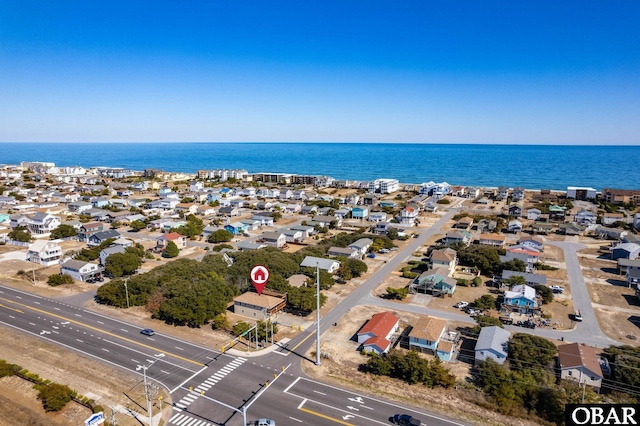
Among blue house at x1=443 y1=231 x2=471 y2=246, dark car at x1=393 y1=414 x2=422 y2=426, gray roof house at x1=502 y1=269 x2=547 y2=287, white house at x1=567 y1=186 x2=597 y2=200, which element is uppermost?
white house at x1=567 y1=186 x2=597 y2=200

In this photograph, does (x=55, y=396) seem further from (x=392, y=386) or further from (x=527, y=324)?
(x=527, y=324)

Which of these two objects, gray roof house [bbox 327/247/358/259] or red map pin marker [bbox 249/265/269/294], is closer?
red map pin marker [bbox 249/265/269/294]

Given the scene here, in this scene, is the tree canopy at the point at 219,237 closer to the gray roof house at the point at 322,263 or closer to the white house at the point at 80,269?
the white house at the point at 80,269

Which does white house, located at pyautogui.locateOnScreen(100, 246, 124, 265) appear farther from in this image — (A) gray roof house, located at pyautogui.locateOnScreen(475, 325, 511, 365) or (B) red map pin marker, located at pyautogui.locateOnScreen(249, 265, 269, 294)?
(A) gray roof house, located at pyautogui.locateOnScreen(475, 325, 511, 365)

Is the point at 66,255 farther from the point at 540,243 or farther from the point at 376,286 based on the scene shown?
the point at 540,243

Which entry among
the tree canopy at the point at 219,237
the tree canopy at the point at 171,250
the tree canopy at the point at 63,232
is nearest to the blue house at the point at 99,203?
the tree canopy at the point at 63,232

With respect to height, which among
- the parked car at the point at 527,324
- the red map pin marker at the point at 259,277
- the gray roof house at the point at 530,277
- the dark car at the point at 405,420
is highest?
the red map pin marker at the point at 259,277

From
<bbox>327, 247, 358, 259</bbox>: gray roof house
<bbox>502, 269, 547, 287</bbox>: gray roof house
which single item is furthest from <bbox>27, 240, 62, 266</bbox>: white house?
<bbox>502, 269, 547, 287</bbox>: gray roof house
